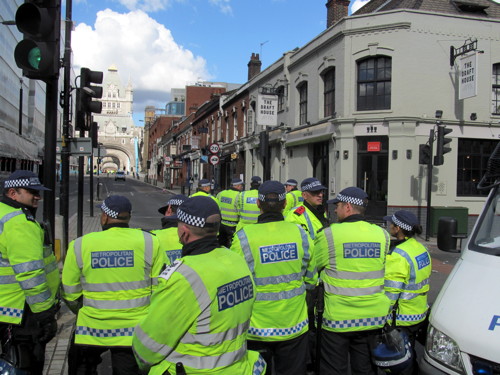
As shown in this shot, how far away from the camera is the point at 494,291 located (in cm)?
320

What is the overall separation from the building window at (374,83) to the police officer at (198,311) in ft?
55.3

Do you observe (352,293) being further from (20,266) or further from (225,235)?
(225,235)

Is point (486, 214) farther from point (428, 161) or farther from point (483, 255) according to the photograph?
point (428, 161)

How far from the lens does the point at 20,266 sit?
355 centimetres

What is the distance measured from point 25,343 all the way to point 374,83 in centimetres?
1711

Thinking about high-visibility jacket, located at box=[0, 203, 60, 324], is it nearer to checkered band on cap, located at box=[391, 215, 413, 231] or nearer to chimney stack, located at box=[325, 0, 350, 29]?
checkered band on cap, located at box=[391, 215, 413, 231]

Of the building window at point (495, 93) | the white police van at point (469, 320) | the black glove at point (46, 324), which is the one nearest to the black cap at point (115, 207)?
the black glove at point (46, 324)

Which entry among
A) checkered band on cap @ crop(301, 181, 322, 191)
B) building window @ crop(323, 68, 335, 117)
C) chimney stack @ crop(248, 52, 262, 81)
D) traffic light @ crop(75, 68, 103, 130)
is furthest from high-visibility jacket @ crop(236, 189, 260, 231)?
chimney stack @ crop(248, 52, 262, 81)

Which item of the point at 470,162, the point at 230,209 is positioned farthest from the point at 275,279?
the point at 470,162

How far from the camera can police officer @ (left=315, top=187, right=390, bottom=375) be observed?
3801 millimetres

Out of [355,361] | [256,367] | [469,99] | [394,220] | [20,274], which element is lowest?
[355,361]

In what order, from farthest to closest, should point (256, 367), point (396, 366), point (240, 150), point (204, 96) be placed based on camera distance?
point (204, 96) < point (240, 150) < point (396, 366) < point (256, 367)

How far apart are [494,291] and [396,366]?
3.68 feet

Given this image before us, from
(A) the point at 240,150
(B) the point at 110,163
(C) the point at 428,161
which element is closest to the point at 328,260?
(C) the point at 428,161
